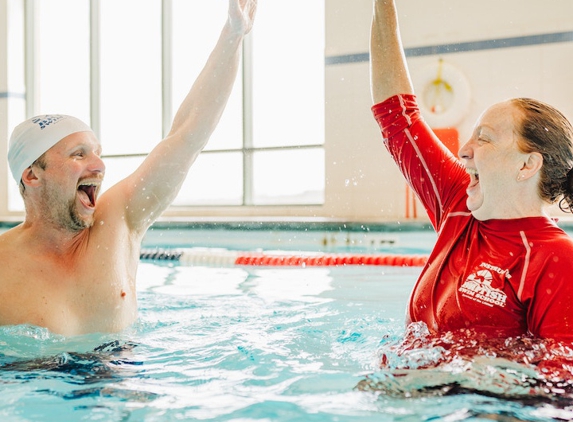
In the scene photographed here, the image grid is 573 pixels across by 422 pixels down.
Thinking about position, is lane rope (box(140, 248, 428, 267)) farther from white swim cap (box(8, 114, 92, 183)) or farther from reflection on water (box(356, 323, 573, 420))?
reflection on water (box(356, 323, 573, 420))

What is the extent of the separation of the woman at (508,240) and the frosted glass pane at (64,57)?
11.7 m

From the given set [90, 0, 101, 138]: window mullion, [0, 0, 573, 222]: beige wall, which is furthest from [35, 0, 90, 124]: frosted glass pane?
[0, 0, 573, 222]: beige wall

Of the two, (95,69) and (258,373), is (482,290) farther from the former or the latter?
(95,69)

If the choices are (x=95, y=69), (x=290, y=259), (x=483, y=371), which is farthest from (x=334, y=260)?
(x=95, y=69)

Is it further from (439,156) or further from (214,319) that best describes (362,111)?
(439,156)

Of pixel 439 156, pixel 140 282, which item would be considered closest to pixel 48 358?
pixel 439 156

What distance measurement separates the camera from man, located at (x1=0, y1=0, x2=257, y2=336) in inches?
102

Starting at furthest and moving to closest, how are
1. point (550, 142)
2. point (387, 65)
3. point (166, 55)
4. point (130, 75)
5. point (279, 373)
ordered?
point (130, 75) < point (166, 55) < point (387, 65) < point (279, 373) < point (550, 142)

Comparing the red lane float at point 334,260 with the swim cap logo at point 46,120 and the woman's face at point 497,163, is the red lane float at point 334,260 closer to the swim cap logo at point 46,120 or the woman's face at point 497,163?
the swim cap logo at point 46,120

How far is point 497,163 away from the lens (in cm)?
206

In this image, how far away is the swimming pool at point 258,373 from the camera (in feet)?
6.07

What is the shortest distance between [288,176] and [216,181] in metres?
1.42

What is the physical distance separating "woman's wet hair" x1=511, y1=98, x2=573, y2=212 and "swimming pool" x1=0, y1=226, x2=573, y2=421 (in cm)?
59

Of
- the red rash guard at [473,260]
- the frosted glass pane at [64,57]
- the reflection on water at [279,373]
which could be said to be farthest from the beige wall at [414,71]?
the red rash guard at [473,260]
